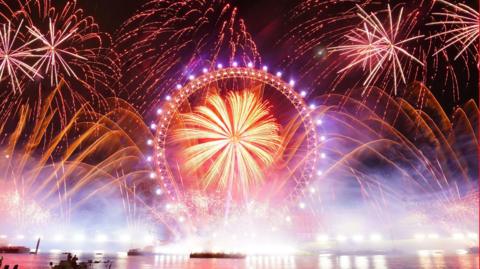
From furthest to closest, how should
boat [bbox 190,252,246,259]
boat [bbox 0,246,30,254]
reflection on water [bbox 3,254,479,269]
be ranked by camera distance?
boat [bbox 0,246,30,254] → boat [bbox 190,252,246,259] → reflection on water [bbox 3,254,479,269]

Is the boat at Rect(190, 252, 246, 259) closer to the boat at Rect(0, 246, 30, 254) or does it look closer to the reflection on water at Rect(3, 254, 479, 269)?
the reflection on water at Rect(3, 254, 479, 269)

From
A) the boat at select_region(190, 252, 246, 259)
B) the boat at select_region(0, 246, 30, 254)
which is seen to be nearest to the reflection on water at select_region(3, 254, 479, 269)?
the boat at select_region(190, 252, 246, 259)

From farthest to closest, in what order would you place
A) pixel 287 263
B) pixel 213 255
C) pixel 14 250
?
1. pixel 14 250
2. pixel 213 255
3. pixel 287 263

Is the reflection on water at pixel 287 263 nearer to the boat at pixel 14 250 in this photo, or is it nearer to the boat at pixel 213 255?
the boat at pixel 213 255

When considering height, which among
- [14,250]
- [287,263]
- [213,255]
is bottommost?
[287,263]

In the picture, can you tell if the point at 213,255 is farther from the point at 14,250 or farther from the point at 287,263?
the point at 14,250

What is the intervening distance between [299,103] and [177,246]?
3584 centimetres

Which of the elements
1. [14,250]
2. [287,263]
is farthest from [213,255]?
[14,250]

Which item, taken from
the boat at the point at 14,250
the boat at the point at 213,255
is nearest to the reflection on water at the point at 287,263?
the boat at the point at 213,255

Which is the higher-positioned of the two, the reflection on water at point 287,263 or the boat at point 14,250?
the boat at point 14,250

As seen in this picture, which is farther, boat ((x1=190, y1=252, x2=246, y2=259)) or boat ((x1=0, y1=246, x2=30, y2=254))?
boat ((x1=0, y1=246, x2=30, y2=254))

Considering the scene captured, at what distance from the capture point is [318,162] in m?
60.2

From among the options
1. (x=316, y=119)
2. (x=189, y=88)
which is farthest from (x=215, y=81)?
(x=316, y=119)

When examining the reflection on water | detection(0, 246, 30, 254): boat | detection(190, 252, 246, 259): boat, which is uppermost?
detection(0, 246, 30, 254): boat
